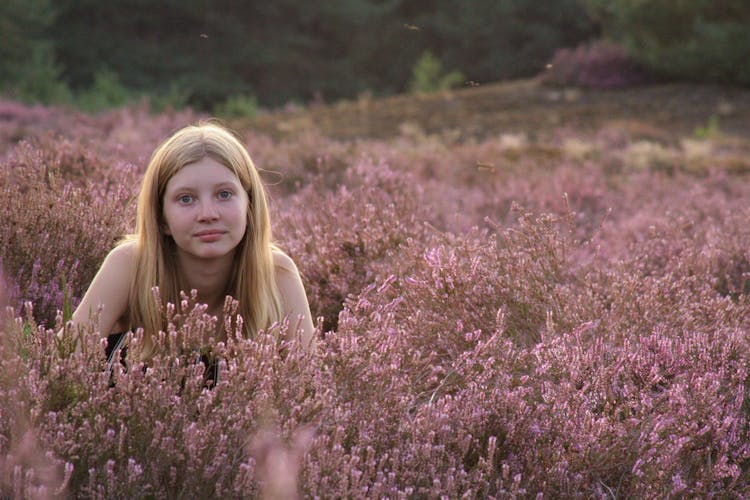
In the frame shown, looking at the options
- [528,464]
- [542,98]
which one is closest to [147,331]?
[528,464]

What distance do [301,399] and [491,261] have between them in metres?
1.39

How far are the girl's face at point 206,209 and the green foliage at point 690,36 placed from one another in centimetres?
1559

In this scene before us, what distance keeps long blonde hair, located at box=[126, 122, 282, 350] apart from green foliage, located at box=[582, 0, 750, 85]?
15486mm

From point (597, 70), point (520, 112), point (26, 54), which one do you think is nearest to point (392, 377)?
point (520, 112)

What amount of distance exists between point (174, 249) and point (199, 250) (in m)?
0.25

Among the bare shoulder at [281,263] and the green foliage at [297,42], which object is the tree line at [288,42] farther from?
the bare shoulder at [281,263]

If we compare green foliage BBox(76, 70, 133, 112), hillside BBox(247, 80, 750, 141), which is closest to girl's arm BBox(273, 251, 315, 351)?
hillside BBox(247, 80, 750, 141)

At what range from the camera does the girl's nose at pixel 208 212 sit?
2.62m

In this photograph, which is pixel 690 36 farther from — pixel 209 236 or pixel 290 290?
pixel 209 236

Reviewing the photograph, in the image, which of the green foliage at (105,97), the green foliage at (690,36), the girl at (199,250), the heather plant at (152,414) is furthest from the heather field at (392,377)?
the green foliage at (105,97)

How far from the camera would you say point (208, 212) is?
8.60ft

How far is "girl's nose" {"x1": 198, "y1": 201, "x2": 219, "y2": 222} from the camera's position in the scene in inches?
103

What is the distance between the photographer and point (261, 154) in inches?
327

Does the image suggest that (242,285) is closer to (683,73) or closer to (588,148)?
(588,148)
